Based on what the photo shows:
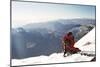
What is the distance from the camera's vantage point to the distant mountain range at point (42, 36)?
2.24m

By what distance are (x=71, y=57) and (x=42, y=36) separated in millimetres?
473

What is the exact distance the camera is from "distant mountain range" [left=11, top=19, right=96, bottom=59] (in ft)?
7.35

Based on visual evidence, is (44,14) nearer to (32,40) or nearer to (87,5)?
(32,40)

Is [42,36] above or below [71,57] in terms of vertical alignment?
above

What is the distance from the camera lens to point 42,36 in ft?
7.73

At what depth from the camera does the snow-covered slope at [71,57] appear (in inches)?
89.7

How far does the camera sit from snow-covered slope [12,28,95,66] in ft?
7.48

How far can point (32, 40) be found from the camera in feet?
7.59

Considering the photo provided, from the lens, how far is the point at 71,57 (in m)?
2.49

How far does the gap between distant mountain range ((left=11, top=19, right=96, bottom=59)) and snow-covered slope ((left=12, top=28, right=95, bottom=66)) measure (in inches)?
1.9

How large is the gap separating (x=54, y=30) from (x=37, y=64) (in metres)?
0.47

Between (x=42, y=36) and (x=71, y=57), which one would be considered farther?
Result: (x=71, y=57)

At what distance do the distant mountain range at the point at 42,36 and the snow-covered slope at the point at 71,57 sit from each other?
0.05 meters

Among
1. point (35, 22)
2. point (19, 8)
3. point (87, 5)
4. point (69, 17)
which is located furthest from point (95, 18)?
point (19, 8)
